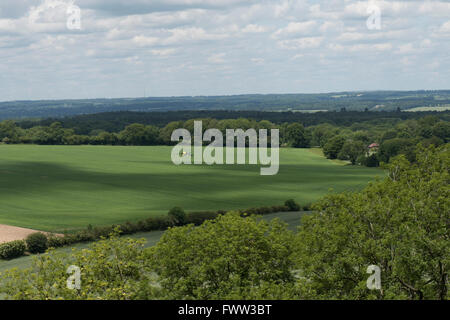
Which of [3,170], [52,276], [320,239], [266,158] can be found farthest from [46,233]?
[266,158]

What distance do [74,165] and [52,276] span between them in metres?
113

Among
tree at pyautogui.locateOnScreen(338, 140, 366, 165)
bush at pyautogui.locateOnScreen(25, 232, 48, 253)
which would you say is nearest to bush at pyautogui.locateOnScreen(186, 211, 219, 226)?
bush at pyautogui.locateOnScreen(25, 232, 48, 253)

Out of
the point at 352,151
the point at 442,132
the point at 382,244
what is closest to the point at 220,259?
the point at 382,244

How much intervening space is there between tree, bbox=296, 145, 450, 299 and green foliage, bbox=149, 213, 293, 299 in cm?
163

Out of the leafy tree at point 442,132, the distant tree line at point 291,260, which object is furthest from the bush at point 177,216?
the leafy tree at point 442,132

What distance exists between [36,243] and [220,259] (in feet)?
130

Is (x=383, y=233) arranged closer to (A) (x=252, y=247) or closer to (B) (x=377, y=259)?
(B) (x=377, y=259)

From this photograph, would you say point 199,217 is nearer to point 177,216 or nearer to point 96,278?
point 177,216

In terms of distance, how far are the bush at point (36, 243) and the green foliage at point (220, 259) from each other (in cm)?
3412

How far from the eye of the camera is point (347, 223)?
32.3 m

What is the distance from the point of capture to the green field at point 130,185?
84000 mm

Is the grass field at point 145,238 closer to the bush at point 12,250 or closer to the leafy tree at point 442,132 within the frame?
the bush at point 12,250

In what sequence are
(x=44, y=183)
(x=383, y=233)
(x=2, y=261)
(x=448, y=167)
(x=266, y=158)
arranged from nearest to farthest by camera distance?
(x=383, y=233), (x=448, y=167), (x=2, y=261), (x=44, y=183), (x=266, y=158)

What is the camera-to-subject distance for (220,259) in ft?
99.7
